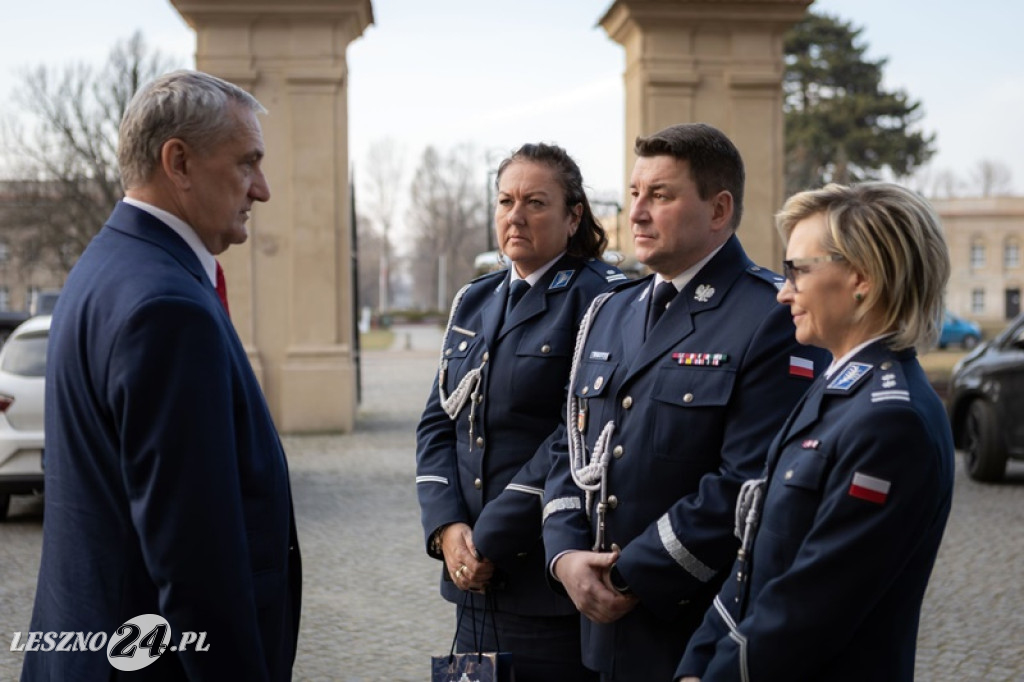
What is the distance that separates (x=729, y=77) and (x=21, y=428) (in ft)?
33.8

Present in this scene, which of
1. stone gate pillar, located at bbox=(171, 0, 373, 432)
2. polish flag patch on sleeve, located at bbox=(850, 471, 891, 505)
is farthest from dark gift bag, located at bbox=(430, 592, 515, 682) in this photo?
stone gate pillar, located at bbox=(171, 0, 373, 432)

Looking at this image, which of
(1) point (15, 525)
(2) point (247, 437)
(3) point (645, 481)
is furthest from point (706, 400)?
(1) point (15, 525)

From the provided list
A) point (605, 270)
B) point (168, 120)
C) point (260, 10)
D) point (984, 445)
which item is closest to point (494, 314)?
point (605, 270)

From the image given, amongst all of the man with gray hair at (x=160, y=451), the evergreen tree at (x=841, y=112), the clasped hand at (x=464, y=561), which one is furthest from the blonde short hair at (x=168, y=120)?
the evergreen tree at (x=841, y=112)

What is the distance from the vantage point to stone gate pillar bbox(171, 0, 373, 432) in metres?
15.1

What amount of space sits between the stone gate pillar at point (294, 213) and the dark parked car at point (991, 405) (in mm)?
7365

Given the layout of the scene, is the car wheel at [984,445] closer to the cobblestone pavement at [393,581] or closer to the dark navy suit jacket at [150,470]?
the cobblestone pavement at [393,581]

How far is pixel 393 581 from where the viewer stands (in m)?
7.69

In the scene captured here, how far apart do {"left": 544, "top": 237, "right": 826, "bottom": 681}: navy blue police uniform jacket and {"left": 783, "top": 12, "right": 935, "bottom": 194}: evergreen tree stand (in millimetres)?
43641

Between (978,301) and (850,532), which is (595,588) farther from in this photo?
(978,301)

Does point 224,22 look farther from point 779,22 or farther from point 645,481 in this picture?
point 645,481

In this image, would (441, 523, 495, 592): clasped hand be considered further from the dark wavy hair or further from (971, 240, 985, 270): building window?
(971, 240, 985, 270): building window

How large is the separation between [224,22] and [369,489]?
724cm

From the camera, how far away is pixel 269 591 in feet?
8.13
